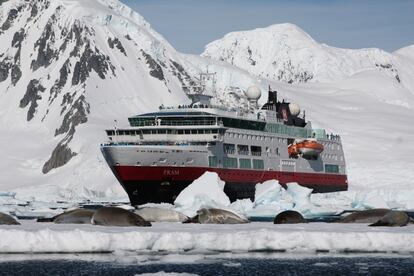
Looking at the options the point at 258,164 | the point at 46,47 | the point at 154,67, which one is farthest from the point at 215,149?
the point at 46,47

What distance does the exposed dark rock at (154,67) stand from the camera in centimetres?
18150

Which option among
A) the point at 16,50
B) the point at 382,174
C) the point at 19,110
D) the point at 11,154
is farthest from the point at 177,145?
the point at 16,50

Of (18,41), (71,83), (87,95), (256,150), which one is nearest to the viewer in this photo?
(256,150)

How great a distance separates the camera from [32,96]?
181625 millimetres

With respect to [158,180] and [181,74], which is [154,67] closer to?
[181,74]

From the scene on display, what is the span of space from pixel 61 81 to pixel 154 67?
65.6 ft

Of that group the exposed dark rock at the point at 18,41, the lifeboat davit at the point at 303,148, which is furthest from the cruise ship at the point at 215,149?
the exposed dark rock at the point at 18,41

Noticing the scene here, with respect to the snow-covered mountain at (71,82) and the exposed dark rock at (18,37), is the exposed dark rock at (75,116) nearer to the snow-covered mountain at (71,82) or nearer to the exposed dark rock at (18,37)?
the snow-covered mountain at (71,82)

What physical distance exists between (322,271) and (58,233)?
10.9 meters

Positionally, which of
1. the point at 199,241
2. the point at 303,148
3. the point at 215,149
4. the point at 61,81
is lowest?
the point at 199,241

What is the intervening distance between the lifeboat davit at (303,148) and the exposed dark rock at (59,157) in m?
57.4

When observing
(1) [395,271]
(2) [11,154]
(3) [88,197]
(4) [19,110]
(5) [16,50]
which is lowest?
(1) [395,271]

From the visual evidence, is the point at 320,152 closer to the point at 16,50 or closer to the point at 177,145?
the point at 177,145

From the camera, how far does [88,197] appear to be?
10625 cm
